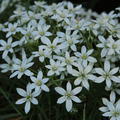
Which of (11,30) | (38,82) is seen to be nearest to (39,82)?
(38,82)

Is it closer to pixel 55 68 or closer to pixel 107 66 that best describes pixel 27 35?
pixel 55 68

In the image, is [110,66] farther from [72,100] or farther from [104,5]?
[104,5]

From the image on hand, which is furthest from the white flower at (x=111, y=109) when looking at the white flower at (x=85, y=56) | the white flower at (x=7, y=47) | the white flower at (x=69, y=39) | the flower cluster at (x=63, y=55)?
the white flower at (x=7, y=47)

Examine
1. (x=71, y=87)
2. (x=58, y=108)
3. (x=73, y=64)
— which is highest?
(x=73, y=64)

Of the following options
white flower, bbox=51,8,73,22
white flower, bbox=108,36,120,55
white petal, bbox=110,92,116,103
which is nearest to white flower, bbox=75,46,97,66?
white flower, bbox=108,36,120,55

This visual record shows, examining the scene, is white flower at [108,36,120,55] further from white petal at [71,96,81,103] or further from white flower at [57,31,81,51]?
white petal at [71,96,81,103]

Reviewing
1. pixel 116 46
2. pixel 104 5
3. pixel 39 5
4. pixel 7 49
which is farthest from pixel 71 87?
pixel 104 5

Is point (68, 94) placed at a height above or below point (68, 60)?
below
